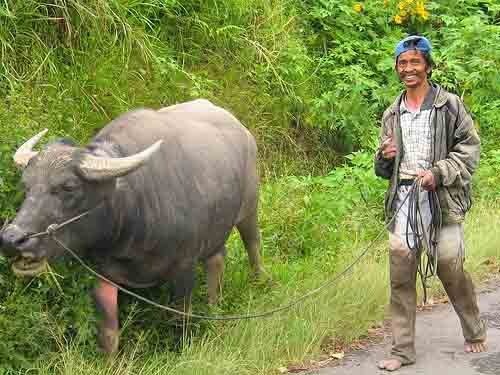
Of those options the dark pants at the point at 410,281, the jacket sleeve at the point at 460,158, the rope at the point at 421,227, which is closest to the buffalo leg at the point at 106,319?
the dark pants at the point at 410,281

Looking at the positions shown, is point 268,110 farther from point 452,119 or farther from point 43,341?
point 43,341

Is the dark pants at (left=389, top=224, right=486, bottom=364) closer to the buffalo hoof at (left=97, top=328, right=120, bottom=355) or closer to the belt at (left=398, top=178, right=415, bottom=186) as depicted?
the belt at (left=398, top=178, right=415, bottom=186)

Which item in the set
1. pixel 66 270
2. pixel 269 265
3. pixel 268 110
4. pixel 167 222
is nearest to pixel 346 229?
pixel 269 265

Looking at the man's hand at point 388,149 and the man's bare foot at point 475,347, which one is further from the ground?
the man's hand at point 388,149

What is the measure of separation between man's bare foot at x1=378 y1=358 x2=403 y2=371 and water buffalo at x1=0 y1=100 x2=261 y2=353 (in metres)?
1.39

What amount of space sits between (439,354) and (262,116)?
5.19 metres

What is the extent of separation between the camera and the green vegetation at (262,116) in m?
5.05

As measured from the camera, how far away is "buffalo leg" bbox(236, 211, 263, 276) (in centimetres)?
708

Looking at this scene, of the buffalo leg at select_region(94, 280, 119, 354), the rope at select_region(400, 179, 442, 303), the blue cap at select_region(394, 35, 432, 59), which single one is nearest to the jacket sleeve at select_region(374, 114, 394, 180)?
the rope at select_region(400, 179, 442, 303)

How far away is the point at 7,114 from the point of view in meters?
5.34

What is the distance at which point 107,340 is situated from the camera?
520cm

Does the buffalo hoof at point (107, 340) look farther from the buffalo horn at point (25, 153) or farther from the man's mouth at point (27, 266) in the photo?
the buffalo horn at point (25, 153)

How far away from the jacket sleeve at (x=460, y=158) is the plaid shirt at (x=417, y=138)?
15 centimetres

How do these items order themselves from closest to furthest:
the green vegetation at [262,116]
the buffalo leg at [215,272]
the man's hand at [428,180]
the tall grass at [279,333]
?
1. the tall grass at [279,333]
2. the green vegetation at [262,116]
3. the man's hand at [428,180]
4. the buffalo leg at [215,272]
